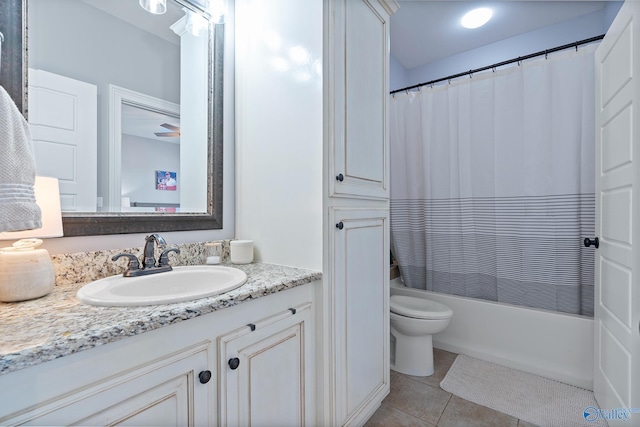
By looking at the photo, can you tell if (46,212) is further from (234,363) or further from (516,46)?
(516,46)

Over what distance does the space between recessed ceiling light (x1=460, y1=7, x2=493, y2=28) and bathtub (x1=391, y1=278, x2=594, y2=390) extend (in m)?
2.08

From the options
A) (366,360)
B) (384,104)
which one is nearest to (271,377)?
(366,360)

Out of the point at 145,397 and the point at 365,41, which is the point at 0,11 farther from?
the point at 365,41

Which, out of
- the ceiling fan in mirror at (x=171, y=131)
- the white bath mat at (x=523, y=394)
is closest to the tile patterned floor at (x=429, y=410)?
the white bath mat at (x=523, y=394)

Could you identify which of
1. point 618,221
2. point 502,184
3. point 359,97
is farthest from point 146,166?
point 502,184

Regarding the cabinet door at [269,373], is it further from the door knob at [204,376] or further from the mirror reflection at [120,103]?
the mirror reflection at [120,103]

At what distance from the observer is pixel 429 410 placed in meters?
1.51

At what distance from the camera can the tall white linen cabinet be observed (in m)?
1.15

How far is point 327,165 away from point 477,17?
1987 millimetres

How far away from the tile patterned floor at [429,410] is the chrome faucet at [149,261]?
1.22 metres

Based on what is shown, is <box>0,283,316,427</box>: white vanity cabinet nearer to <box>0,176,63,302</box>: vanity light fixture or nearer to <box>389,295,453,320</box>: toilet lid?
<box>0,176,63,302</box>: vanity light fixture

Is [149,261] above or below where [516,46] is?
below

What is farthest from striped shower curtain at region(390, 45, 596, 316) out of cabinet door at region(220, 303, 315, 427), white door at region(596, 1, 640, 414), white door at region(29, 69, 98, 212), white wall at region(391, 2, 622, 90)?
white door at region(29, 69, 98, 212)

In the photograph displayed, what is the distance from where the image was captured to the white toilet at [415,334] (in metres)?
1.77
